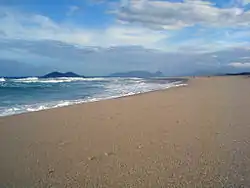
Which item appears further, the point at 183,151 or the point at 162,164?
the point at 183,151

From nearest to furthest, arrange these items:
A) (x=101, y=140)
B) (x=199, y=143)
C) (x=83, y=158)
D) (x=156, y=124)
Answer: (x=83, y=158) → (x=199, y=143) → (x=101, y=140) → (x=156, y=124)

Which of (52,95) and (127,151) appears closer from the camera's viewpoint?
(127,151)

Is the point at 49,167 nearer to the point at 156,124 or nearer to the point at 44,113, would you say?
the point at 156,124

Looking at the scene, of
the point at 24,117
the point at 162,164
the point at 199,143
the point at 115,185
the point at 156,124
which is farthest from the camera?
the point at 24,117

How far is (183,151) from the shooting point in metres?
5.93

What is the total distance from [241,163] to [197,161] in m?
0.69

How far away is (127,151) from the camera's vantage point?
19.9 ft

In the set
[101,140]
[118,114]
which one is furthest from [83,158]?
[118,114]

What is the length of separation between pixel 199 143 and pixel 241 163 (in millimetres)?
1413

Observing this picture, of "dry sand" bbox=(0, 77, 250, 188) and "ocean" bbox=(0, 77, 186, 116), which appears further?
"ocean" bbox=(0, 77, 186, 116)

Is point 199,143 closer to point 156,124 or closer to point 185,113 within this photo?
point 156,124

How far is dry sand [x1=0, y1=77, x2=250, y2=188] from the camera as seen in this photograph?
4641mm

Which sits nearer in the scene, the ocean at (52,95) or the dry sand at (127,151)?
the dry sand at (127,151)

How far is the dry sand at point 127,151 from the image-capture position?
4.64 meters
